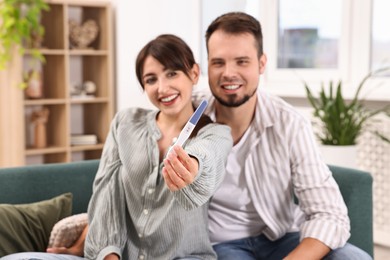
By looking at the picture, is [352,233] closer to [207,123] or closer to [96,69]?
A: [207,123]

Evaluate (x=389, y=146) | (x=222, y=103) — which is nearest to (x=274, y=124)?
(x=222, y=103)

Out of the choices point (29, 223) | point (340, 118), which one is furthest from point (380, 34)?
point (29, 223)

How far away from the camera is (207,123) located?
187 centimetres

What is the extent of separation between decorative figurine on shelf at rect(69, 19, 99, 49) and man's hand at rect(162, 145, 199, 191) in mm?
3504

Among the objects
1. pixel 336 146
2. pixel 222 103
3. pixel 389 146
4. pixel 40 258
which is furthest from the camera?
pixel 389 146

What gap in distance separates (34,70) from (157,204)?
3061 mm

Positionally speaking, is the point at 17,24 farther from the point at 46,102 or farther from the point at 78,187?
the point at 78,187

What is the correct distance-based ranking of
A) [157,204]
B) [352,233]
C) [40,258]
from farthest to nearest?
1. [352,233]
2. [157,204]
3. [40,258]

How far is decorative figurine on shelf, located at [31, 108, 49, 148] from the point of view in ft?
15.1

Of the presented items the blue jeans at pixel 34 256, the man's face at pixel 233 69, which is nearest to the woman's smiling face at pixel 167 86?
the man's face at pixel 233 69

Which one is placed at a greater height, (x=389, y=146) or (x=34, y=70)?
(x=34, y=70)

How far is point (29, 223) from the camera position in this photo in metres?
2.08

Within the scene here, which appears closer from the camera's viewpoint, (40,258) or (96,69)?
(40,258)

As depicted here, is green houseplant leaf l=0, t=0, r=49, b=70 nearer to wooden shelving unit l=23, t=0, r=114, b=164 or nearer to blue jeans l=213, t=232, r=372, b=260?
wooden shelving unit l=23, t=0, r=114, b=164
